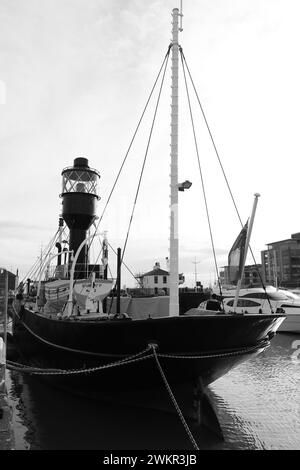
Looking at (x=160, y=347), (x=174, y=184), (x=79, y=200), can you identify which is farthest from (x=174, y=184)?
(x=79, y=200)

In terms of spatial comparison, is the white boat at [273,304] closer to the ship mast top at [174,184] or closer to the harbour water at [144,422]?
the harbour water at [144,422]

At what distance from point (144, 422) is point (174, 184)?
5473 mm

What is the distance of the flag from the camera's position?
29.6 feet

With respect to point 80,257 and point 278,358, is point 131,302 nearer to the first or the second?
point 80,257

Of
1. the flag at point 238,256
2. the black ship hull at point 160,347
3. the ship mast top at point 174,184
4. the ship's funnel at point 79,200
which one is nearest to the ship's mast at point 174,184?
the ship mast top at point 174,184

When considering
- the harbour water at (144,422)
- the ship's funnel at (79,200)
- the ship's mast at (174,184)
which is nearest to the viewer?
the harbour water at (144,422)

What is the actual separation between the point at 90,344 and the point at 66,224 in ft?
36.7

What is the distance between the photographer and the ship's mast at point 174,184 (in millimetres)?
7980

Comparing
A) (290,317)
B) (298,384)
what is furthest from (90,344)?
(290,317)

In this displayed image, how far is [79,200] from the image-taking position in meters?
18.1

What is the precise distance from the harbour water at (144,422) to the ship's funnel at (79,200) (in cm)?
817

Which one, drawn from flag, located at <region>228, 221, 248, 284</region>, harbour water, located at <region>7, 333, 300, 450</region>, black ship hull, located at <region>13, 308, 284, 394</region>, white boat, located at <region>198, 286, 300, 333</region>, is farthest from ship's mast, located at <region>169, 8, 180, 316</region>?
white boat, located at <region>198, 286, 300, 333</region>
